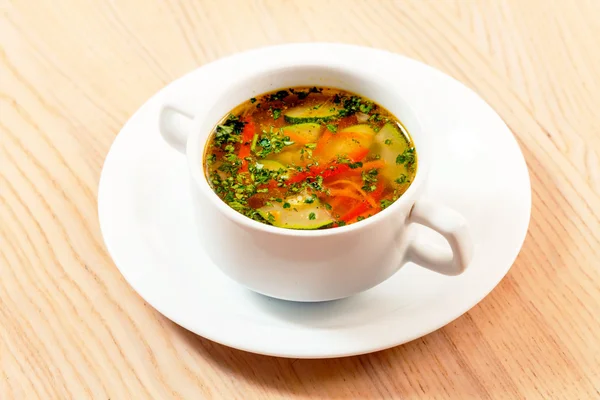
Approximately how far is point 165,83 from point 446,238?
1.03m

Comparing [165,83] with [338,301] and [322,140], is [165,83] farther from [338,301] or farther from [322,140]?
[338,301]

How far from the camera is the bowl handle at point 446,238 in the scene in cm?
127

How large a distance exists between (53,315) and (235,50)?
935 mm

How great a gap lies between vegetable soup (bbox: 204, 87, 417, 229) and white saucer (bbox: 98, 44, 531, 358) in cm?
10

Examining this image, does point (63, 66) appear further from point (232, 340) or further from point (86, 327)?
point (232, 340)

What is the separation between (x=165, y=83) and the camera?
2.02 metres

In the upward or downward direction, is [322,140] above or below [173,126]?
below

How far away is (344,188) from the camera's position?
1.41 m

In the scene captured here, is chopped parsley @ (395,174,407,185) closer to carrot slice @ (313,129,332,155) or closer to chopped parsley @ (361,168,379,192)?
chopped parsley @ (361,168,379,192)

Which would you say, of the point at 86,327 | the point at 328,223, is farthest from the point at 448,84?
the point at 86,327

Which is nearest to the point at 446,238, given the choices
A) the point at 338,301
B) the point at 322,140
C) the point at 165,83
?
the point at 338,301

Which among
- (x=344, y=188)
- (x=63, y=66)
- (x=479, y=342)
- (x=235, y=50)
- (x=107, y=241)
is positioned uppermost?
(x=63, y=66)

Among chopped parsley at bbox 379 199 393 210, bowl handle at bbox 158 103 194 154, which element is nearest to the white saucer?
bowl handle at bbox 158 103 194 154

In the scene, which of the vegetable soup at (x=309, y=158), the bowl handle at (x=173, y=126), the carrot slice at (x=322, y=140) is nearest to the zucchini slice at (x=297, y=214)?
the vegetable soup at (x=309, y=158)
